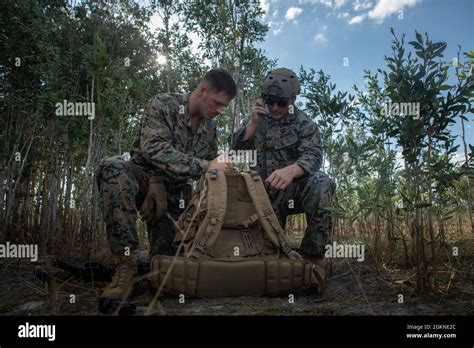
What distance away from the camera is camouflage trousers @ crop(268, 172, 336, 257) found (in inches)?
121

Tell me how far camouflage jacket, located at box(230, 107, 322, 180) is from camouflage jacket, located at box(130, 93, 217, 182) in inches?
13.5

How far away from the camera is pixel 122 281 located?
2545 mm

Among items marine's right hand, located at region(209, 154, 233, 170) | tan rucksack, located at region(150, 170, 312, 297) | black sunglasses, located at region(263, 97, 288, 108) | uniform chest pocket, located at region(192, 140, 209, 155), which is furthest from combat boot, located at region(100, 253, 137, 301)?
black sunglasses, located at region(263, 97, 288, 108)

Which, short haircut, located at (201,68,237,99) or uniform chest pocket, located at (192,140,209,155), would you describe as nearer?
short haircut, located at (201,68,237,99)

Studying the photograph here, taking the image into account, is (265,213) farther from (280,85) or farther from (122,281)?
(280,85)

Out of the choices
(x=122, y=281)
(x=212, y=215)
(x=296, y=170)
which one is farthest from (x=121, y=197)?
(x=296, y=170)

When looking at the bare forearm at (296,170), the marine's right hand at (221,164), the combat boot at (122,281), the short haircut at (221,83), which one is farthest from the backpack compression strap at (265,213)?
the combat boot at (122,281)

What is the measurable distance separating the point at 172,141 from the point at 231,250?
4.34 ft

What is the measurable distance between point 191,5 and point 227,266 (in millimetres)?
6596

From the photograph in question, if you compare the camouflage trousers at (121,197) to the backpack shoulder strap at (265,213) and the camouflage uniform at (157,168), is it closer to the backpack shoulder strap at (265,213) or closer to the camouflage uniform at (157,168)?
the camouflage uniform at (157,168)

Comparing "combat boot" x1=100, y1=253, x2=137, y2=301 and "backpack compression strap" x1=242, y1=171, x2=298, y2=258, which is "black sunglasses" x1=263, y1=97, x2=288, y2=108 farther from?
"combat boot" x1=100, y1=253, x2=137, y2=301

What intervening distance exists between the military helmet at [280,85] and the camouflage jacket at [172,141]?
2.46 feet
